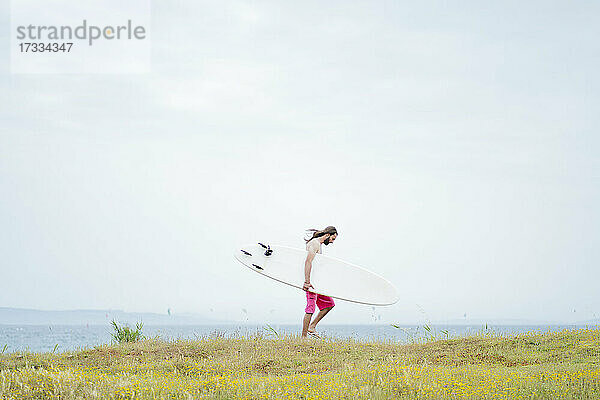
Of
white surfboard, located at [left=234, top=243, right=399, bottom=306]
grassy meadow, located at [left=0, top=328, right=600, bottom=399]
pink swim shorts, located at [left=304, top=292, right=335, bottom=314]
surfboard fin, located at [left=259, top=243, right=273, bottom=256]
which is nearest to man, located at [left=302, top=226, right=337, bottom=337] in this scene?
pink swim shorts, located at [left=304, top=292, right=335, bottom=314]

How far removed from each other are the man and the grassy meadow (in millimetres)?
868

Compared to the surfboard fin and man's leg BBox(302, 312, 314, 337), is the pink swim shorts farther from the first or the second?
the surfboard fin

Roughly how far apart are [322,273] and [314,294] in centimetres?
103

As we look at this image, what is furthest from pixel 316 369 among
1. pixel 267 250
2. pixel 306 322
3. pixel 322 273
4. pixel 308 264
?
pixel 267 250

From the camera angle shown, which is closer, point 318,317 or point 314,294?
point 314,294

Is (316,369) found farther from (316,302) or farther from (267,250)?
(267,250)

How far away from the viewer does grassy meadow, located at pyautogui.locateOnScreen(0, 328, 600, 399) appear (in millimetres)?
7254

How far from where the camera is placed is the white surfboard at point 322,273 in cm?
1351

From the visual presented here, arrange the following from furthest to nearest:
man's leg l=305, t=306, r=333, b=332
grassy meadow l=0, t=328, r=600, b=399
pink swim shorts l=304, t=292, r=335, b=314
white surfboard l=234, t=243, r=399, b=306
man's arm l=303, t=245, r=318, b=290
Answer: white surfboard l=234, t=243, r=399, b=306 < man's leg l=305, t=306, r=333, b=332 < pink swim shorts l=304, t=292, r=335, b=314 < man's arm l=303, t=245, r=318, b=290 < grassy meadow l=0, t=328, r=600, b=399

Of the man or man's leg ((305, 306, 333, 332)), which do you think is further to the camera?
man's leg ((305, 306, 333, 332))

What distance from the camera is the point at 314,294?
12836 millimetres

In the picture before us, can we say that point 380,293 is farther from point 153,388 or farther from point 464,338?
point 153,388

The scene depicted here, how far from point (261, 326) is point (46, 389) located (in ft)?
18.8

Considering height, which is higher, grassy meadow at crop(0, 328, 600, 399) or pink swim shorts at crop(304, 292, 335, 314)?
pink swim shorts at crop(304, 292, 335, 314)
